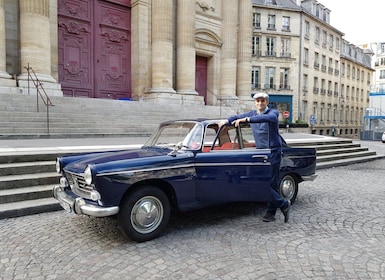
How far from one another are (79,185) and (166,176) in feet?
3.59

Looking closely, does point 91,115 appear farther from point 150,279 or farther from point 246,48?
point 246,48

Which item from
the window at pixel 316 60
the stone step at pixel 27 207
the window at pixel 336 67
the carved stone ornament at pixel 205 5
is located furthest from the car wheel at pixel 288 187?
the window at pixel 336 67

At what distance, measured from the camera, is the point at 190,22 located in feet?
62.5

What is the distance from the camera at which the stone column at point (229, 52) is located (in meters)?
22.0

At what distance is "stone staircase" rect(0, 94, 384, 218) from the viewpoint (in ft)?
16.9

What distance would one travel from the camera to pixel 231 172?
443 cm

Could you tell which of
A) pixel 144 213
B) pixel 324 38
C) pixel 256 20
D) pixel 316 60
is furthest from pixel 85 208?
pixel 324 38

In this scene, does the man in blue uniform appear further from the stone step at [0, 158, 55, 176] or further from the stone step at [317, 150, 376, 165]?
the stone step at [317, 150, 376, 165]

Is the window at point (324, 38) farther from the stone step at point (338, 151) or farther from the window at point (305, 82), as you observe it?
the stone step at point (338, 151)

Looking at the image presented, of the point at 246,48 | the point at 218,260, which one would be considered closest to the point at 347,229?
the point at 218,260

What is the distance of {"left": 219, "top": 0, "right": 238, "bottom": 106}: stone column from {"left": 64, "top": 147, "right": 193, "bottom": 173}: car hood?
18085 millimetres

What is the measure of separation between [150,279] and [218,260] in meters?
0.78

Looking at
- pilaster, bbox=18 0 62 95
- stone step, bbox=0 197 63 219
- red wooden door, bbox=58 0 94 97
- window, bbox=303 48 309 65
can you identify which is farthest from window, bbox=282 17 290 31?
stone step, bbox=0 197 63 219

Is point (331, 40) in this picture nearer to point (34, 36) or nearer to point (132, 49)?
point (132, 49)
